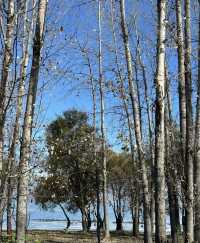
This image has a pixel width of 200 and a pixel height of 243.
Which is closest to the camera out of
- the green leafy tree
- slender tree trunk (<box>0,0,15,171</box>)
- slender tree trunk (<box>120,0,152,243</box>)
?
slender tree trunk (<box>0,0,15,171</box>)

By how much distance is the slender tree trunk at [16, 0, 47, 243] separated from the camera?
346 inches

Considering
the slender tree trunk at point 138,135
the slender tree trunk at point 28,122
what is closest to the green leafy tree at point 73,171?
the slender tree trunk at point 138,135

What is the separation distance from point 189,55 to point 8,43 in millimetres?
5525

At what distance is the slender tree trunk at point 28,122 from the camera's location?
880 cm

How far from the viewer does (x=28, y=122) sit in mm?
9805

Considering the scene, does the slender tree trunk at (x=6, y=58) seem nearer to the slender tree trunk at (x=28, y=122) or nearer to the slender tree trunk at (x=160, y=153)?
the slender tree trunk at (x=28, y=122)

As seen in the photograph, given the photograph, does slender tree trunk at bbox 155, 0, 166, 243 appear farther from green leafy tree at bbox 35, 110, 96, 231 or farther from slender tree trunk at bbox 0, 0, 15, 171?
green leafy tree at bbox 35, 110, 96, 231

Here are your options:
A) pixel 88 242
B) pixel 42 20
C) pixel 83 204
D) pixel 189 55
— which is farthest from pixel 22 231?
pixel 83 204

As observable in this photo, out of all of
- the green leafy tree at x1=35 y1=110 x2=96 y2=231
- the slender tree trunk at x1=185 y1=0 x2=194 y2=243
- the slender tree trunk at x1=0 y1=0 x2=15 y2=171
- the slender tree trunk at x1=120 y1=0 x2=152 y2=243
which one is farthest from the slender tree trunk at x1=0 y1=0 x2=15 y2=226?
the green leafy tree at x1=35 y1=110 x2=96 y2=231

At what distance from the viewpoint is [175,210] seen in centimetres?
1572

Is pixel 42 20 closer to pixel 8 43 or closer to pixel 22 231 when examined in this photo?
pixel 8 43

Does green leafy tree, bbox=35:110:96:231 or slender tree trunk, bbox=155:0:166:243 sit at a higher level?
green leafy tree, bbox=35:110:96:231

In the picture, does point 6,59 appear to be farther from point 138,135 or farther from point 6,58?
point 138,135

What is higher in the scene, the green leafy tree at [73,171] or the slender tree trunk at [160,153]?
the green leafy tree at [73,171]
